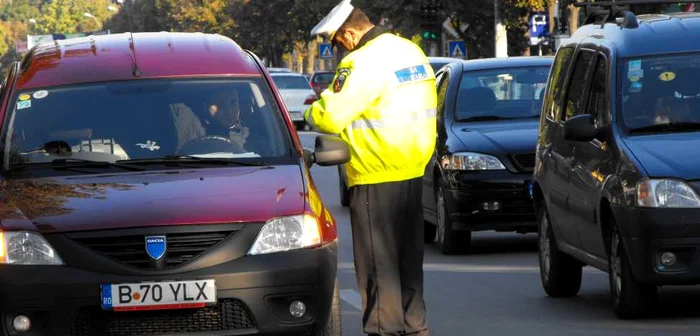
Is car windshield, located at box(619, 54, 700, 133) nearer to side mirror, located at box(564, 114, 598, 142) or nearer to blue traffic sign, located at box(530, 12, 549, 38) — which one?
side mirror, located at box(564, 114, 598, 142)

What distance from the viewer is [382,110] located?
845 cm

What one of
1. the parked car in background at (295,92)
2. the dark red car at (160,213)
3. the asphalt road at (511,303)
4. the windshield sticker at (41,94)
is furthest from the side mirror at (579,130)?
the parked car in background at (295,92)

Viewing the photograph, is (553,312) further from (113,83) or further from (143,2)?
(143,2)

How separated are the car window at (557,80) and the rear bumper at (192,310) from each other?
4.03 metres

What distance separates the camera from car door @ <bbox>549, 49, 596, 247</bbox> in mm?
10934

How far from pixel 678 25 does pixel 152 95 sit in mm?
3432

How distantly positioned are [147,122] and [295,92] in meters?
41.2

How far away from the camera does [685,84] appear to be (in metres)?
10.5

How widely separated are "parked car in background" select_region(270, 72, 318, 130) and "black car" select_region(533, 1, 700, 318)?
38.0 m

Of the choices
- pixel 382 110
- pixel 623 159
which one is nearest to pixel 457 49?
pixel 623 159

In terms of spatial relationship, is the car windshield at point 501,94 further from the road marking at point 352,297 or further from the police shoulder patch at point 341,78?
the police shoulder patch at point 341,78

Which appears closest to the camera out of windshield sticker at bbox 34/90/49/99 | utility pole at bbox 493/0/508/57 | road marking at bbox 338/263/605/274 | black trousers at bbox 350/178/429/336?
black trousers at bbox 350/178/429/336

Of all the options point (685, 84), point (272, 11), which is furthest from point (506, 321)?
point (272, 11)

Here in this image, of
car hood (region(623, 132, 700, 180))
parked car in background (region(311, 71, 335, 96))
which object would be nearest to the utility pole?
parked car in background (region(311, 71, 335, 96))
